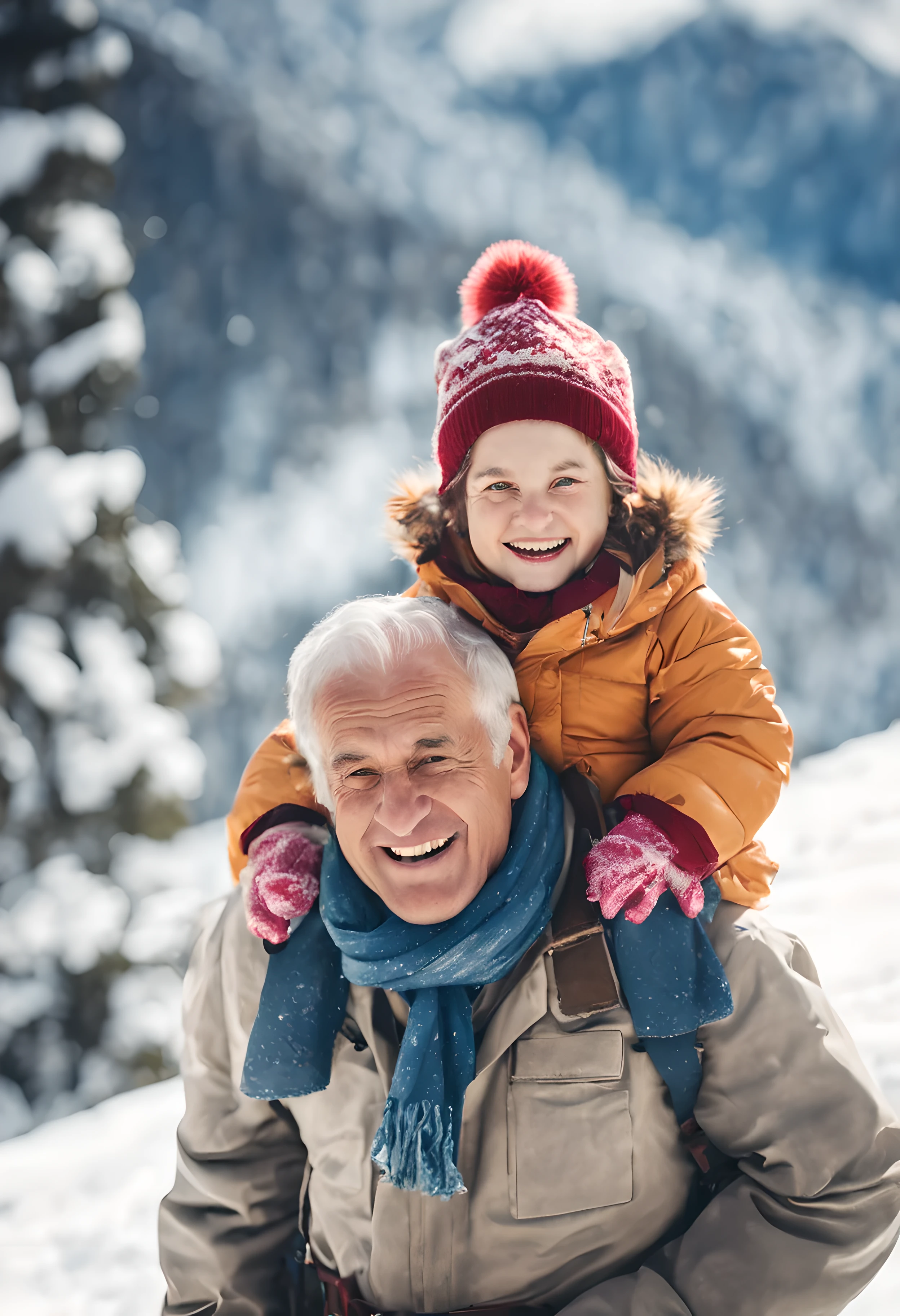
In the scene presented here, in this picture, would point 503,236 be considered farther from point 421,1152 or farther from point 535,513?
point 421,1152

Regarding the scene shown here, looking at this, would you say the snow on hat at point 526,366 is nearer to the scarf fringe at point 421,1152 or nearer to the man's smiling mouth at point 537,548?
the man's smiling mouth at point 537,548

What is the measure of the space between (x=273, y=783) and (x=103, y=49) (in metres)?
3.93

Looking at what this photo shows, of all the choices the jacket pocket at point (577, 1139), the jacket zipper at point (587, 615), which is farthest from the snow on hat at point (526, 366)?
the jacket pocket at point (577, 1139)

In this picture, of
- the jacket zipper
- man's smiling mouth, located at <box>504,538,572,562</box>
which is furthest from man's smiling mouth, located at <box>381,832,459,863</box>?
man's smiling mouth, located at <box>504,538,572,562</box>

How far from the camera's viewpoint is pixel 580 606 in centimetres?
182

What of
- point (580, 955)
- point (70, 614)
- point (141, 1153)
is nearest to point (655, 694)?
point (580, 955)

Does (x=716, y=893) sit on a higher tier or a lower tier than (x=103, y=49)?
lower

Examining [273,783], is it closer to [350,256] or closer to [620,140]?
[350,256]

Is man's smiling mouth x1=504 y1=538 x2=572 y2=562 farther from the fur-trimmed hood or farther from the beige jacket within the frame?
the beige jacket

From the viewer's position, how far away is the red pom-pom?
211 centimetres

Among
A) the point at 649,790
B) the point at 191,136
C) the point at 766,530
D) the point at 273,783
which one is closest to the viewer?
the point at 649,790

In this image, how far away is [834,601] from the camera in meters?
6.48

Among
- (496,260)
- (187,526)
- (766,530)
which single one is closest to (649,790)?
(496,260)

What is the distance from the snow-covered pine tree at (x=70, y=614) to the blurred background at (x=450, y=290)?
3.7 inches
